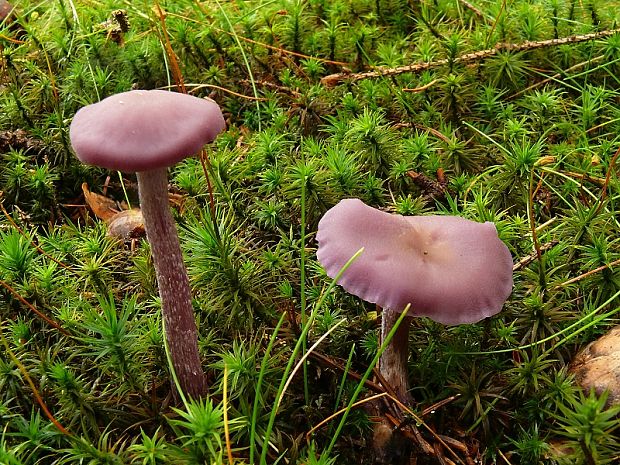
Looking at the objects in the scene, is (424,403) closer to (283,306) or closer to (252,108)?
(283,306)

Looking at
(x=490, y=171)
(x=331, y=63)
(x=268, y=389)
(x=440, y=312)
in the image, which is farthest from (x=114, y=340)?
(x=331, y=63)

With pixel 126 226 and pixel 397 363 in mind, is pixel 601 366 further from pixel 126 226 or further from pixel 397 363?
pixel 126 226

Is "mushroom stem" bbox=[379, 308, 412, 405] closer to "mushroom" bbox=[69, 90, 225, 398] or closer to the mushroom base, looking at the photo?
the mushroom base

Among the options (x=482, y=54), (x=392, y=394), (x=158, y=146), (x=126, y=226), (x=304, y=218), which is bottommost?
(x=392, y=394)

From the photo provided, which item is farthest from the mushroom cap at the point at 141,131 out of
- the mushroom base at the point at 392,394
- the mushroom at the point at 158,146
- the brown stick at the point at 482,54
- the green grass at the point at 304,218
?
the brown stick at the point at 482,54

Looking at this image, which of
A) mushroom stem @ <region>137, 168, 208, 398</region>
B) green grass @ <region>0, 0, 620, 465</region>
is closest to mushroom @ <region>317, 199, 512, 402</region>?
green grass @ <region>0, 0, 620, 465</region>

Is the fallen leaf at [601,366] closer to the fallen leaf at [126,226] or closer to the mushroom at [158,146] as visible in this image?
the mushroom at [158,146]

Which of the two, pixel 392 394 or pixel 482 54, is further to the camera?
pixel 482 54

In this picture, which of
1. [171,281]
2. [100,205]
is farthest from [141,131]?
[100,205]
